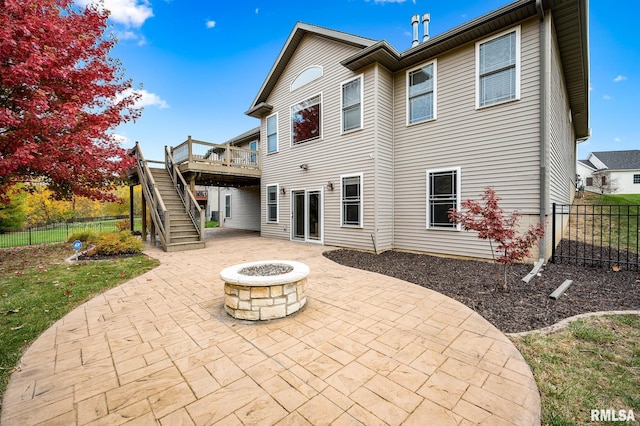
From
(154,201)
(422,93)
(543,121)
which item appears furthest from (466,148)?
(154,201)

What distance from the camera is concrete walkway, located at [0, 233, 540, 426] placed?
1857 mm

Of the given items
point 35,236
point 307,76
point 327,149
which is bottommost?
point 35,236

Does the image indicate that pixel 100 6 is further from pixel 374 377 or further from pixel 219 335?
pixel 374 377

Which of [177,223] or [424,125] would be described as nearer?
[424,125]

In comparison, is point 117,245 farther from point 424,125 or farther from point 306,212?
point 424,125

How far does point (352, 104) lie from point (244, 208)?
36.6 ft

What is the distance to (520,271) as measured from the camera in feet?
18.3

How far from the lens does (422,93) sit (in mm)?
7777

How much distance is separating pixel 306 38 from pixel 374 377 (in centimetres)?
1137

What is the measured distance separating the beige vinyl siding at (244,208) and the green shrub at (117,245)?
8.09m

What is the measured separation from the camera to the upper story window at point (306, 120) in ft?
32.1

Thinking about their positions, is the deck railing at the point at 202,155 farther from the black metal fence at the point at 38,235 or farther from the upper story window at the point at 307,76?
the black metal fence at the point at 38,235

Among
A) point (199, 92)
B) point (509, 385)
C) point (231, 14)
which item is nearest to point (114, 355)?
point (509, 385)

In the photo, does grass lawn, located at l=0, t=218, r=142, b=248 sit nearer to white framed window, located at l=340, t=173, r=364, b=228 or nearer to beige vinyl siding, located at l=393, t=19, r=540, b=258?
white framed window, located at l=340, t=173, r=364, b=228
